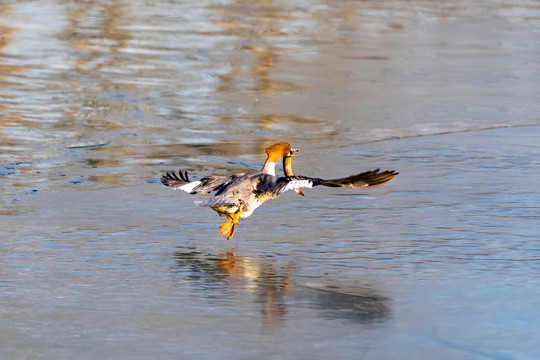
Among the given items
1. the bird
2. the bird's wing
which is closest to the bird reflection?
the bird

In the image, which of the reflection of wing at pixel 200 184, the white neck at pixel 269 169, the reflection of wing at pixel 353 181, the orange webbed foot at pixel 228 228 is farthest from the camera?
the reflection of wing at pixel 200 184

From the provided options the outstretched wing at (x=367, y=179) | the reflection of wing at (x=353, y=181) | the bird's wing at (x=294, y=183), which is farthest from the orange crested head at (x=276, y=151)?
the outstretched wing at (x=367, y=179)

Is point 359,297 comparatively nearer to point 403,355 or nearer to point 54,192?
point 403,355

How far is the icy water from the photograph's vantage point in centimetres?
465

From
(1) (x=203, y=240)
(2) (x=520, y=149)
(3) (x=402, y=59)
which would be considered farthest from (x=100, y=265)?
(3) (x=402, y=59)

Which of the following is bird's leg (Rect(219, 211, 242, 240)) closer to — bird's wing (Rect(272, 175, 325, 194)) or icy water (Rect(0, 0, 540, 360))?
icy water (Rect(0, 0, 540, 360))

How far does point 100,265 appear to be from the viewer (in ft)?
18.5

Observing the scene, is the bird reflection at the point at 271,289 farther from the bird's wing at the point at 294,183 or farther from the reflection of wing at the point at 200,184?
the reflection of wing at the point at 200,184

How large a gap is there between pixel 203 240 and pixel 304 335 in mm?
1797

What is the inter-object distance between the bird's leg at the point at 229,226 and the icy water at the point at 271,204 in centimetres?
8

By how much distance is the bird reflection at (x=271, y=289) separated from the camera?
4.89 m

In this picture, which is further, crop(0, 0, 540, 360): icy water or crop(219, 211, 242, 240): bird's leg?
crop(219, 211, 242, 240): bird's leg

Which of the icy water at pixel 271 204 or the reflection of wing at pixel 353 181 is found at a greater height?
the reflection of wing at pixel 353 181

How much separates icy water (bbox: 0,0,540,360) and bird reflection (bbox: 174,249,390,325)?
16 millimetres
